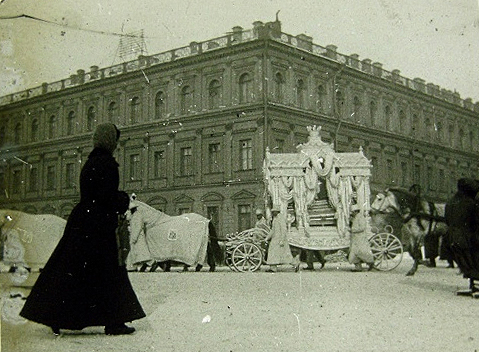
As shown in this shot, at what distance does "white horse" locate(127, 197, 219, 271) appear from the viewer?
4894 mm

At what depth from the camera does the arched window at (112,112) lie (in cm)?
442

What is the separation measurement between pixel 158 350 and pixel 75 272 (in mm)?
857

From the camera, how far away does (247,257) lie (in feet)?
26.6

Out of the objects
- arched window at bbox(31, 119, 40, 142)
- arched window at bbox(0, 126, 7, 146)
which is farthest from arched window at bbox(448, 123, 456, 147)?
arched window at bbox(0, 126, 7, 146)

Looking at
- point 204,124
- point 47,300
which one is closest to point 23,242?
point 47,300

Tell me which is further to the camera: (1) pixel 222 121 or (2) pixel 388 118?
(2) pixel 388 118

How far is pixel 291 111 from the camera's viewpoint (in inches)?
191

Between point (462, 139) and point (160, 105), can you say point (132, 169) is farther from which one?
point (462, 139)

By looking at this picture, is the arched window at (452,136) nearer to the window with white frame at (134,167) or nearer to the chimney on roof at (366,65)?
the chimney on roof at (366,65)

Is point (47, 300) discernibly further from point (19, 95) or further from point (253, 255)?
point (253, 255)

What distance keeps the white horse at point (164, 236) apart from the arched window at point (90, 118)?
0.72m

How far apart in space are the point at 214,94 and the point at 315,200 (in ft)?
11.1

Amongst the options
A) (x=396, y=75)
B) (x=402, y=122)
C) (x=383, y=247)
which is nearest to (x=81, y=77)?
(x=396, y=75)

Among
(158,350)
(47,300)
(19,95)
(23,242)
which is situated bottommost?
(158,350)
